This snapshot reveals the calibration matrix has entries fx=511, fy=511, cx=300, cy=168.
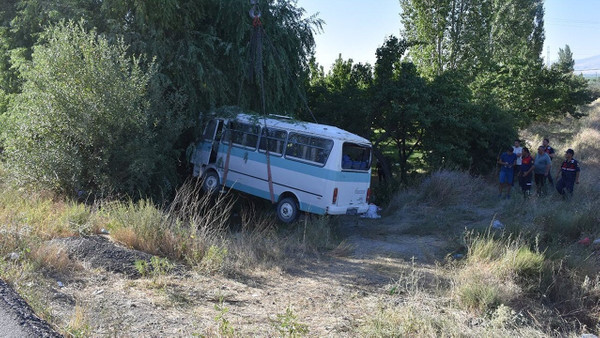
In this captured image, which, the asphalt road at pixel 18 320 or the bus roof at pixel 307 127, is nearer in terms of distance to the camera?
the asphalt road at pixel 18 320

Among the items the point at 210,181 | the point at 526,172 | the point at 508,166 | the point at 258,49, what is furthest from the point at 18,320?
the point at 526,172

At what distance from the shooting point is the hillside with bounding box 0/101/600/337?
5.35m

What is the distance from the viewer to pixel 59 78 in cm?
1181

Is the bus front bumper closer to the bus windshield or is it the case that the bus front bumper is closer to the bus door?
the bus windshield

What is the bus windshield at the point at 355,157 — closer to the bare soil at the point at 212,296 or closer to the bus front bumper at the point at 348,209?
the bus front bumper at the point at 348,209

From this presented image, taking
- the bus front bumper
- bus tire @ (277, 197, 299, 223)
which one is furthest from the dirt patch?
bus tire @ (277, 197, 299, 223)

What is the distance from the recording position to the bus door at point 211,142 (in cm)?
1491

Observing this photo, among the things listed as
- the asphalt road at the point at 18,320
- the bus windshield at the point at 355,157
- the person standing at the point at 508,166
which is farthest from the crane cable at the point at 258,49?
the asphalt road at the point at 18,320

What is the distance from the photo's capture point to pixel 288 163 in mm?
13281

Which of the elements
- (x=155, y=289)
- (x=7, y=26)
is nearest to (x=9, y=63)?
(x=7, y=26)

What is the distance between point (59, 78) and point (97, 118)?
131 cm

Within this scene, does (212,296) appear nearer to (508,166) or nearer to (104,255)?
(104,255)

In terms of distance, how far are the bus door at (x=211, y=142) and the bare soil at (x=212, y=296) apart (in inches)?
263

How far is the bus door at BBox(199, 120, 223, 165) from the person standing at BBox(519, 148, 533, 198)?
884 centimetres
